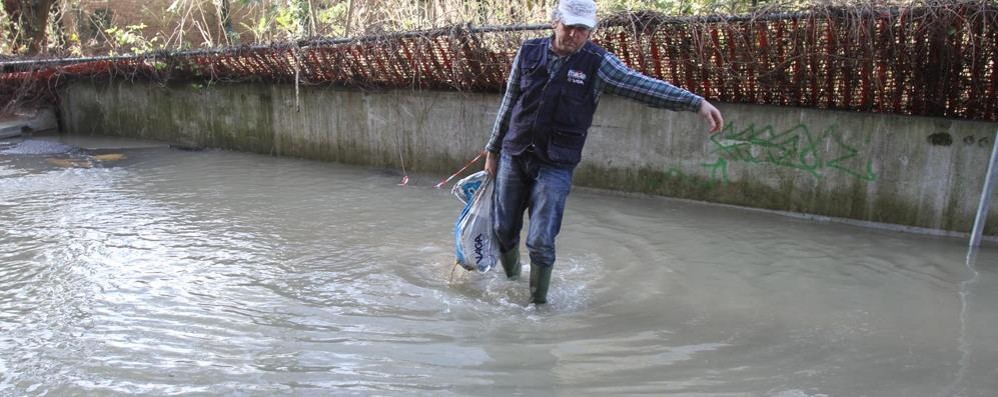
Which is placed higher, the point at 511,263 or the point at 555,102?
the point at 555,102

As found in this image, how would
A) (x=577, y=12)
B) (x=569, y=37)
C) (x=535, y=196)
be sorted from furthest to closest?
1. (x=535, y=196)
2. (x=569, y=37)
3. (x=577, y=12)

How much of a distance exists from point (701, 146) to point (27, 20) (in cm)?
1425

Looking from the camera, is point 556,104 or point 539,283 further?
point 539,283

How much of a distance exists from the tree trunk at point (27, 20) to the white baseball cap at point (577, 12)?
1472cm

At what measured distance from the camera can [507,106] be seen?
4.18 meters

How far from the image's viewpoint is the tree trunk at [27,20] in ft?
48.8

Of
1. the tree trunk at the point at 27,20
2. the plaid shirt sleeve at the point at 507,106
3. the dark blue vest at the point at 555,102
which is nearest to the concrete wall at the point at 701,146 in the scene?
the plaid shirt sleeve at the point at 507,106

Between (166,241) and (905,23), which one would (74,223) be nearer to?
(166,241)

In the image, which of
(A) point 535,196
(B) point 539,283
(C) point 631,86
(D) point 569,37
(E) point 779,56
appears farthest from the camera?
(E) point 779,56

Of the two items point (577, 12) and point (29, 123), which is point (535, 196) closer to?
point (577, 12)

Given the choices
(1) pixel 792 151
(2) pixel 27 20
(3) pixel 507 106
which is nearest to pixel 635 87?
(3) pixel 507 106

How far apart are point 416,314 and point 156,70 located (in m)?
8.58

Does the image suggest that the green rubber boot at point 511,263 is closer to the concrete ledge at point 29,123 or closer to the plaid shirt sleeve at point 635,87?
the plaid shirt sleeve at point 635,87

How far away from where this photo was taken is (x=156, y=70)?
11.0 metres
